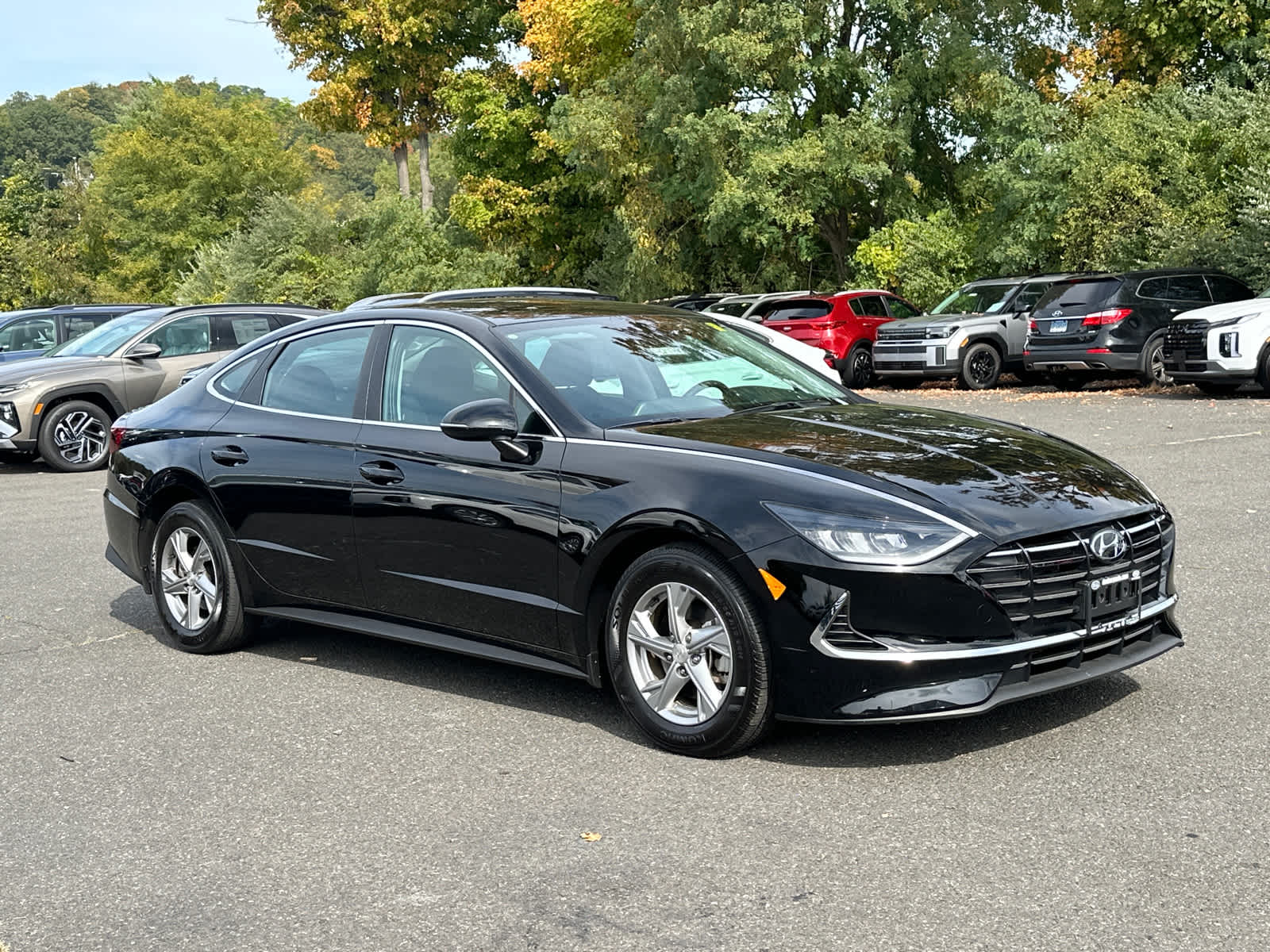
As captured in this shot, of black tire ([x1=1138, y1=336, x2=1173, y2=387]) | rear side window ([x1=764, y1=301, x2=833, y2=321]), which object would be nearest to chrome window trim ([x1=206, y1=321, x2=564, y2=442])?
black tire ([x1=1138, y1=336, x2=1173, y2=387])

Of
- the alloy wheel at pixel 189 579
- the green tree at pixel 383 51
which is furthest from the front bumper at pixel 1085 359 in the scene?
the green tree at pixel 383 51

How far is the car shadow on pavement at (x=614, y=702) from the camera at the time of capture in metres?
5.10

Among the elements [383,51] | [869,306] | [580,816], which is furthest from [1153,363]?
[383,51]

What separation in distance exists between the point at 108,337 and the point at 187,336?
2.91ft

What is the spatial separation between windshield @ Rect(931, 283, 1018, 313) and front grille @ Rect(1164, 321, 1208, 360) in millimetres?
5161

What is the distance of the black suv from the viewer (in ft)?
71.6

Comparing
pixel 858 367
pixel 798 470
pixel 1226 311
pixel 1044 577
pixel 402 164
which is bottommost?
pixel 858 367

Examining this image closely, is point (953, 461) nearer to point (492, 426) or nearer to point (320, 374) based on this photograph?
point (492, 426)

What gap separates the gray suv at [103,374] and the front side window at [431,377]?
9947 mm

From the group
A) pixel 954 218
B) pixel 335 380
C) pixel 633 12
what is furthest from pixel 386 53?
pixel 335 380

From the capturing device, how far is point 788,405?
6168 mm

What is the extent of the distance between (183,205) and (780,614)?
226ft

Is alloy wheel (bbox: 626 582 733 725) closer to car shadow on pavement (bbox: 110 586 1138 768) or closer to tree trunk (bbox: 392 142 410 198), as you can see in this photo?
car shadow on pavement (bbox: 110 586 1138 768)

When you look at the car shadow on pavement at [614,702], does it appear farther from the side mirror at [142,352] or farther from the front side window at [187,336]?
the front side window at [187,336]
